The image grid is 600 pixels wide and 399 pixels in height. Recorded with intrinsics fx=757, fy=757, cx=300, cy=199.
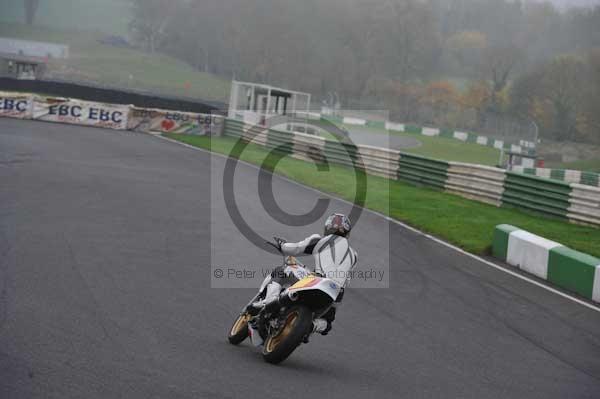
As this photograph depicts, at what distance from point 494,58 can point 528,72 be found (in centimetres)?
1234

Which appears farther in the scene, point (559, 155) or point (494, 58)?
point (494, 58)

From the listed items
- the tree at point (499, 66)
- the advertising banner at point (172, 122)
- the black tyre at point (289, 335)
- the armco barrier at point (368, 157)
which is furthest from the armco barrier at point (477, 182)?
the tree at point (499, 66)

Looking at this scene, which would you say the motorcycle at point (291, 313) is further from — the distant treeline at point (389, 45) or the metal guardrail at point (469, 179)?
the distant treeline at point (389, 45)

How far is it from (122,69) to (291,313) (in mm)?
82776

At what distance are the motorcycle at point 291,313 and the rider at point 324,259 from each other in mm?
44

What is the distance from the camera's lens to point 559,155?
37.9 m

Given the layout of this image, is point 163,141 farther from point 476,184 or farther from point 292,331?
point 292,331

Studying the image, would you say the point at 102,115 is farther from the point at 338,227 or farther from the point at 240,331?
the point at 338,227

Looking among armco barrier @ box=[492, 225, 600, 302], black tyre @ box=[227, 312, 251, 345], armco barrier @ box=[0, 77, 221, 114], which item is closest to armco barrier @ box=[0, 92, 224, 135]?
armco barrier @ box=[0, 77, 221, 114]

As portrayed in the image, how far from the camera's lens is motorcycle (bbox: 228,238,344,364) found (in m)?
6.17

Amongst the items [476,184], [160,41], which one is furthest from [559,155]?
[160,41]

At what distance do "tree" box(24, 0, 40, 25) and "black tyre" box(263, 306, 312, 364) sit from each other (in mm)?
111949

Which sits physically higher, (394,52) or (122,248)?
(394,52)

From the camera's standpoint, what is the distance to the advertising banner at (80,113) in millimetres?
32625
